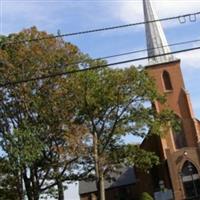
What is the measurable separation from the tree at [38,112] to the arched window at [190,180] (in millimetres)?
21732

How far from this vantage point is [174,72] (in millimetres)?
61875

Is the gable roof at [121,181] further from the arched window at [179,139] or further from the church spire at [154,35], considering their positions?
the church spire at [154,35]

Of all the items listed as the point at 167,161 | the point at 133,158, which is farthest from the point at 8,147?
Result: the point at 167,161

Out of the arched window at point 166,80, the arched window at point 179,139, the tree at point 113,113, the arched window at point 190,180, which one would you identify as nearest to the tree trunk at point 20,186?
the tree at point 113,113

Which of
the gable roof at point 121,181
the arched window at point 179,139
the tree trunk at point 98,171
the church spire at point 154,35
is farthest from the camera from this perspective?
the gable roof at point 121,181

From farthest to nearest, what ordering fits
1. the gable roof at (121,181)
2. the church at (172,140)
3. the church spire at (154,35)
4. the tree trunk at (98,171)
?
the gable roof at (121,181)
the church spire at (154,35)
the church at (172,140)
the tree trunk at (98,171)

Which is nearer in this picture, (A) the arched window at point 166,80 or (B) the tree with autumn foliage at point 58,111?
(B) the tree with autumn foliage at point 58,111

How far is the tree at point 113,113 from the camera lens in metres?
36.9

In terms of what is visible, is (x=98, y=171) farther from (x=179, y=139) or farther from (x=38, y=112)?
(x=179, y=139)

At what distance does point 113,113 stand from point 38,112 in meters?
6.15

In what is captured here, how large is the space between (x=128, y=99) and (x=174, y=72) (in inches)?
957

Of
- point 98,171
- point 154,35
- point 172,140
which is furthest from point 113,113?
point 154,35

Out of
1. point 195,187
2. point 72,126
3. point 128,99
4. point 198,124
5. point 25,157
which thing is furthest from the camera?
point 198,124

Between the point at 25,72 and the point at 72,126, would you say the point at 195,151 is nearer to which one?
the point at 72,126
